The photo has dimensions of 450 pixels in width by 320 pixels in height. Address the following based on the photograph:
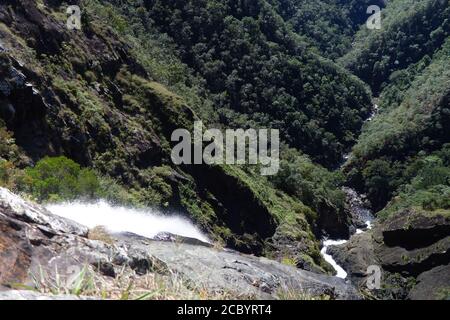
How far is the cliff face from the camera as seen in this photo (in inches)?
1196

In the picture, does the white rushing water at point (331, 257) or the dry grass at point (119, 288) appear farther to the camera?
the white rushing water at point (331, 257)

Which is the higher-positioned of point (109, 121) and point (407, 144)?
point (407, 144)

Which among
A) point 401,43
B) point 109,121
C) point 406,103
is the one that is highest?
point 401,43

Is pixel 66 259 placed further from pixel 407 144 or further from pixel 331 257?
pixel 407 144

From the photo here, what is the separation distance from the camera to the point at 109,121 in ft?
129

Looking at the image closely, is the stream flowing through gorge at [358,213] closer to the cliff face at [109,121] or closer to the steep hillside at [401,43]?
Answer: the cliff face at [109,121]

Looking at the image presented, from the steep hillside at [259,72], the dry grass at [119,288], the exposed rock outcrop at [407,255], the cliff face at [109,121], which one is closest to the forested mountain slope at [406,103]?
the exposed rock outcrop at [407,255]

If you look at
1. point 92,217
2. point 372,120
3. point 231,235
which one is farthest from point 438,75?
point 92,217

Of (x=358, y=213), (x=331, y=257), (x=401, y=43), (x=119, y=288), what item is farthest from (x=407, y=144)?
(x=119, y=288)

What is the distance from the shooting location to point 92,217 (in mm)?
16453

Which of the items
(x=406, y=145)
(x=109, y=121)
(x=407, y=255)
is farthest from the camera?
(x=406, y=145)

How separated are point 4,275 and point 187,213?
33827 millimetres

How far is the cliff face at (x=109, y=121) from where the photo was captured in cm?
3038
